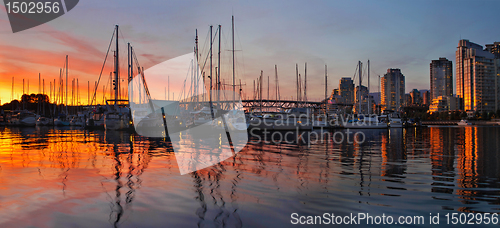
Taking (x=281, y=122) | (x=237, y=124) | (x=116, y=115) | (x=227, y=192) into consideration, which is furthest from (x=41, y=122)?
(x=227, y=192)

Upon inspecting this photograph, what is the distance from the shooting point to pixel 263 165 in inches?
436

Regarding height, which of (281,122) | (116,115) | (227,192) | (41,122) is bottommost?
(227,192)

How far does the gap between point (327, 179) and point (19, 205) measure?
7.22 meters

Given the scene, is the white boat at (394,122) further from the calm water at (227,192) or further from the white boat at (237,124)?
the calm water at (227,192)

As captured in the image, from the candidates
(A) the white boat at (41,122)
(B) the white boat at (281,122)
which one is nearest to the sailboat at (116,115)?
(B) the white boat at (281,122)

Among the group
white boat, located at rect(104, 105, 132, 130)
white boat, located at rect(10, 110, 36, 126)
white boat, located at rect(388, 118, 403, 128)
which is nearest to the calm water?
white boat, located at rect(104, 105, 132, 130)

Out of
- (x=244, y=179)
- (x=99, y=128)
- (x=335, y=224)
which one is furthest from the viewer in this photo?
(x=99, y=128)

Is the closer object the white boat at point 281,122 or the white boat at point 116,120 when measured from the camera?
the white boat at point 116,120

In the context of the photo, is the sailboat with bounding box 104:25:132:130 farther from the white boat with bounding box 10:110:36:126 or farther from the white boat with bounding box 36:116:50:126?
the white boat with bounding box 36:116:50:126

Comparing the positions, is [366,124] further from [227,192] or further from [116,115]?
[227,192]

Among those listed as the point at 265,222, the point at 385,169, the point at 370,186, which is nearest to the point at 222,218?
the point at 265,222

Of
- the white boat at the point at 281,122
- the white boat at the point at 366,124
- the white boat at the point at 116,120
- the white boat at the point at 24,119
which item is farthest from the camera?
the white boat at the point at 24,119

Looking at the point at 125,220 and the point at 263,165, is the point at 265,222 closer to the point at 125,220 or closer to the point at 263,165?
the point at 125,220

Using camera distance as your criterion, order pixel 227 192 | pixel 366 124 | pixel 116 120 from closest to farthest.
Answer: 1. pixel 227 192
2. pixel 116 120
3. pixel 366 124
